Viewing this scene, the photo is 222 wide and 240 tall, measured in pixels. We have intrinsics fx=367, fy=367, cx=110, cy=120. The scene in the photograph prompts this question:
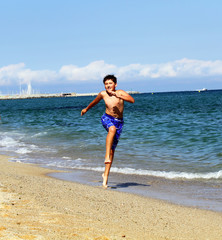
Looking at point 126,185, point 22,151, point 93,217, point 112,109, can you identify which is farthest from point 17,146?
point 93,217

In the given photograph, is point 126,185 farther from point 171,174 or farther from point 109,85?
point 109,85

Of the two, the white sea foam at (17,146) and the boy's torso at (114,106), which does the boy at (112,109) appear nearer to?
the boy's torso at (114,106)

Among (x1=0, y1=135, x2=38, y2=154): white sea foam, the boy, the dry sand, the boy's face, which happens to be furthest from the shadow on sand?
(x1=0, y1=135, x2=38, y2=154): white sea foam

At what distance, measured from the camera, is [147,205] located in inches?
209

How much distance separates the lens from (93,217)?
4.33 metres

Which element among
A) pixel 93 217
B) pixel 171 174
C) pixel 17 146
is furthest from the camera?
pixel 17 146

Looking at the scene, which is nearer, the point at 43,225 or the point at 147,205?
the point at 43,225

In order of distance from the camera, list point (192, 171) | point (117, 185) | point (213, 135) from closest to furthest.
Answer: point (117, 185) < point (192, 171) < point (213, 135)

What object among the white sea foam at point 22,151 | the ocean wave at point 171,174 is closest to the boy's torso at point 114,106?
the ocean wave at point 171,174

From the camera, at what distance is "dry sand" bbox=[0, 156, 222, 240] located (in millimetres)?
3732

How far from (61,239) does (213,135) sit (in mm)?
12660

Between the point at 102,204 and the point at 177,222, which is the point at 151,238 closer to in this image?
the point at 177,222

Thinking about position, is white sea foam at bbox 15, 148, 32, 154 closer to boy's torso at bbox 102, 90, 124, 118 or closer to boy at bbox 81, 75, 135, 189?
boy at bbox 81, 75, 135, 189

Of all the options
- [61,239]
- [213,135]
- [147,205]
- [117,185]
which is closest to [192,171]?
[117,185]
